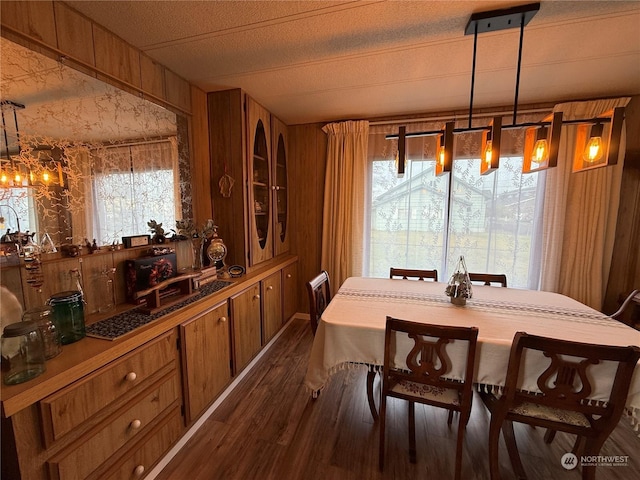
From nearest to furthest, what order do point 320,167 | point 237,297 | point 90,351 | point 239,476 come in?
point 90,351 → point 239,476 → point 237,297 → point 320,167

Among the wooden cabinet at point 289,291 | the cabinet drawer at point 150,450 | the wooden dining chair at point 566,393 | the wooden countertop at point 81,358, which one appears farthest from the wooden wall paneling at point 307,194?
the wooden dining chair at point 566,393

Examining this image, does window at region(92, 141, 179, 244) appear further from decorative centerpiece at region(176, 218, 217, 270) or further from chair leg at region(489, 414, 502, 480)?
chair leg at region(489, 414, 502, 480)

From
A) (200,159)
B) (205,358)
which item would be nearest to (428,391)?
(205,358)

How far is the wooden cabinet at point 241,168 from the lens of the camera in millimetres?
2326

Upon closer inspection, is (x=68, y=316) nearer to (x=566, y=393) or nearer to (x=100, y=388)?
(x=100, y=388)

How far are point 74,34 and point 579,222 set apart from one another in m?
4.05

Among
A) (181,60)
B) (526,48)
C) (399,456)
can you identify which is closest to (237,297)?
(399,456)

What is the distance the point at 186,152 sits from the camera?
2.12 m

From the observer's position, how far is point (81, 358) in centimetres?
108

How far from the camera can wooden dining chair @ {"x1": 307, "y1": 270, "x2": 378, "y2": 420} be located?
182 centimetres

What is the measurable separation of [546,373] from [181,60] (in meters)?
2.81

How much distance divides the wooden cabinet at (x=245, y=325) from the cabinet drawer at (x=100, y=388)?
2.07ft

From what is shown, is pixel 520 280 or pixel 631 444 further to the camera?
pixel 520 280

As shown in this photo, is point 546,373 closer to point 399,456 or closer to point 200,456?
point 399,456
